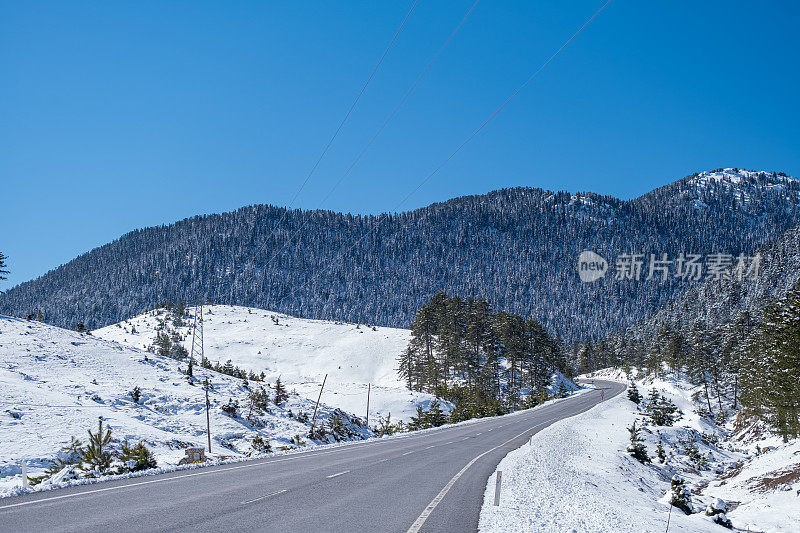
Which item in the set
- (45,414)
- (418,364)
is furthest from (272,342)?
(45,414)

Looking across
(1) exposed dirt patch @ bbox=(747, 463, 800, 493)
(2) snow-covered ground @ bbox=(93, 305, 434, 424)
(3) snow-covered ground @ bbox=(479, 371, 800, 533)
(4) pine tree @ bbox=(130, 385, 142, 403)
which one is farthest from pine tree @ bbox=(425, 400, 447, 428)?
(1) exposed dirt patch @ bbox=(747, 463, 800, 493)

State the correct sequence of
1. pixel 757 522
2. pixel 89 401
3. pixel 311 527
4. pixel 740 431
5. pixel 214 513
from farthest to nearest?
pixel 740 431 → pixel 89 401 → pixel 757 522 → pixel 214 513 → pixel 311 527

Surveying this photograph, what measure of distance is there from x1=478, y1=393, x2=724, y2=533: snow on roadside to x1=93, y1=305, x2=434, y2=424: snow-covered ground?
2628cm

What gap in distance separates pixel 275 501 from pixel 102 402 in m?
21.5

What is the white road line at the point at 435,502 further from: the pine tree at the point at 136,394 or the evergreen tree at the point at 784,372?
the evergreen tree at the point at 784,372

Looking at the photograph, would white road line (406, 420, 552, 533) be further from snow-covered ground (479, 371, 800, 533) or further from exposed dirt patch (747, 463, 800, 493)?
exposed dirt patch (747, 463, 800, 493)

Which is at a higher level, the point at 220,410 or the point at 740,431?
the point at 220,410

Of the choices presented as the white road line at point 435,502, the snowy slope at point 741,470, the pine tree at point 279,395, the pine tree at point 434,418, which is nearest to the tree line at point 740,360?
the snowy slope at point 741,470

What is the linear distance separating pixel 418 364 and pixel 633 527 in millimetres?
57355

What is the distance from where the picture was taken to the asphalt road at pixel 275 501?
25.1ft

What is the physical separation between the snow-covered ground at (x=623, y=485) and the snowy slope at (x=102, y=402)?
13.5 metres

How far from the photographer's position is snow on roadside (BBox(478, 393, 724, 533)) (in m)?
9.66

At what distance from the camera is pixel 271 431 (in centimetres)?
2878

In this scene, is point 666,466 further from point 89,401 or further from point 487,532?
point 89,401
